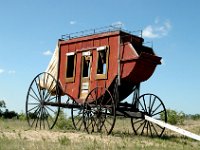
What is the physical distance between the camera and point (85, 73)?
21.0 meters

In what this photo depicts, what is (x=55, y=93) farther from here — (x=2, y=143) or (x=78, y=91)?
(x=2, y=143)

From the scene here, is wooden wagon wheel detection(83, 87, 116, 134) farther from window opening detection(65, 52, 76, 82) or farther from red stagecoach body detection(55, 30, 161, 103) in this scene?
window opening detection(65, 52, 76, 82)

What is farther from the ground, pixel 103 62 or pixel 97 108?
pixel 103 62

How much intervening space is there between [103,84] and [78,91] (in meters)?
2.11

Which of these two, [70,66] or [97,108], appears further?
[70,66]

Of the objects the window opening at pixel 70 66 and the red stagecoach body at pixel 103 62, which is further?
the window opening at pixel 70 66

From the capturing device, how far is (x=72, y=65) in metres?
22.3

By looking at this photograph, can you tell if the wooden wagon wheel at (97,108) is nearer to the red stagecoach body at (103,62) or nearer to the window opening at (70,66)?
the red stagecoach body at (103,62)

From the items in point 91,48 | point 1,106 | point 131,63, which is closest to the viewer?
point 131,63

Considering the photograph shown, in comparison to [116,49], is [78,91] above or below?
below

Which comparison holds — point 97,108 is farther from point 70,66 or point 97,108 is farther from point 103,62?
point 70,66

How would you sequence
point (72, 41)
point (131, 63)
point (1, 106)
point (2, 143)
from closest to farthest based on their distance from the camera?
point (2, 143)
point (131, 63)
point (72, 41)
point (1, 106)

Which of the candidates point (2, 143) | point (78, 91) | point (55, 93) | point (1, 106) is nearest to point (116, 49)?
point (78, 91)

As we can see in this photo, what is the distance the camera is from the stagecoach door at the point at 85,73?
20438 mm
